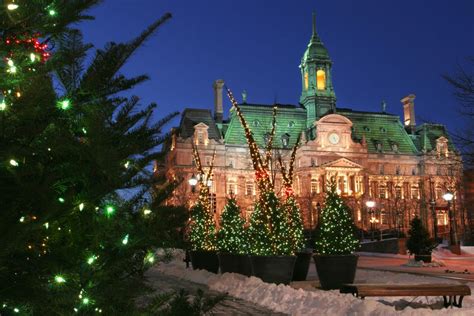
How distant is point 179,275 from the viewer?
73.3ft

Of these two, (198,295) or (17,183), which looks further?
(198,295)

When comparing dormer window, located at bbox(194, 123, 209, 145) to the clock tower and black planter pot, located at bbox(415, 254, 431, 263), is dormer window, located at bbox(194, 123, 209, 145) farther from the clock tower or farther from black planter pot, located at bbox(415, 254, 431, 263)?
black planter pot, located at bbox(415, 254, 431, 263)

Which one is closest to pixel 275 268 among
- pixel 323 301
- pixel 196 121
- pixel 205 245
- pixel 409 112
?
pixel 323 301

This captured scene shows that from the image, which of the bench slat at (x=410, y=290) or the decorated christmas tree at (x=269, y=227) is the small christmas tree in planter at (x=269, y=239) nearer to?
the decorated christmas tree at (x=269, y=227)

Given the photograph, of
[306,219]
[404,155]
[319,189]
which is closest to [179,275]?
[306,219]

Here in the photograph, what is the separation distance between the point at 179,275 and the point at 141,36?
2040 centimetres

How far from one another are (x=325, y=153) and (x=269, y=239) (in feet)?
190

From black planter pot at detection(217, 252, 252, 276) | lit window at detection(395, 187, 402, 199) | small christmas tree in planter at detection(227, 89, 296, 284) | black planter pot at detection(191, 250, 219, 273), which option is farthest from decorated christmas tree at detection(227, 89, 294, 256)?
lit window at detection(395, 187, 402, 199)

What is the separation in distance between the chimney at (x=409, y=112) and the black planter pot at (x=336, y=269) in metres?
73.6

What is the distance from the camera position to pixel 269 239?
16.4 metres

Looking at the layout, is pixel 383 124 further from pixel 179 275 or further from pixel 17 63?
pixel 17 63

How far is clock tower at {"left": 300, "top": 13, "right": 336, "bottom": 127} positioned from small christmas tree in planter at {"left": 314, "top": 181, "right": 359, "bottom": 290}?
59329 millimetres

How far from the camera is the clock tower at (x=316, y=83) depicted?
77250 mm

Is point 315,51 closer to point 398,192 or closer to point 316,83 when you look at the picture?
point 316,83
